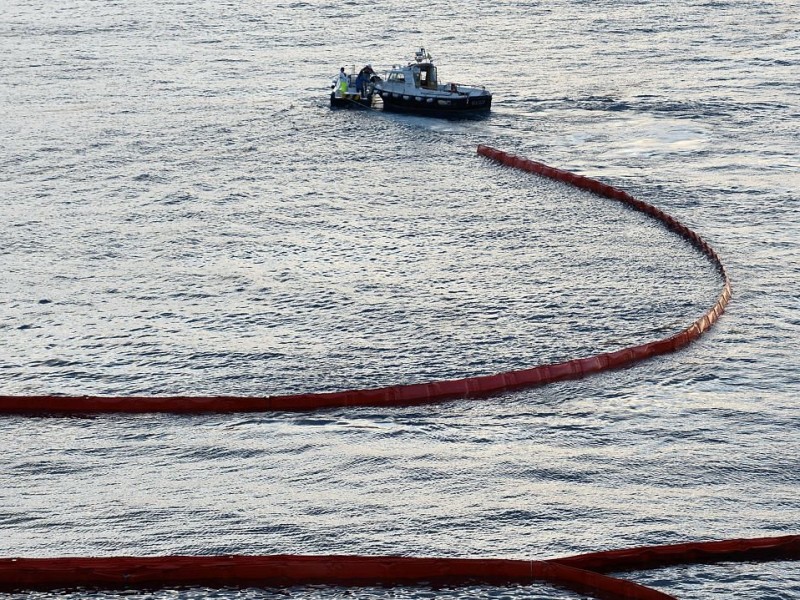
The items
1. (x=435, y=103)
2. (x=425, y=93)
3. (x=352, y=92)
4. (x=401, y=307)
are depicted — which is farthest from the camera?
(x=352, y=92)

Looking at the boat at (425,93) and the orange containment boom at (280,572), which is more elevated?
the boat at (425,93)

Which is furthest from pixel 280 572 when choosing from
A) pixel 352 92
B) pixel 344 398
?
pixel 352 92

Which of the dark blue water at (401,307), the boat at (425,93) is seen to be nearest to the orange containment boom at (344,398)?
the dark blue water at (401,307)

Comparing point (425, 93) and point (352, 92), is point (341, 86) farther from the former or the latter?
point (425, 93)

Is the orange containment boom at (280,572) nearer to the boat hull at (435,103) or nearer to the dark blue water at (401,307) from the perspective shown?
the dark blue water at (401,307)

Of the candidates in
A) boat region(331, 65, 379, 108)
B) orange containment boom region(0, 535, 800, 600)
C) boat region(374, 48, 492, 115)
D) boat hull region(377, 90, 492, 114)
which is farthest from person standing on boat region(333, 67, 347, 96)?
orange containment boom region(0, 535, 800, 600)

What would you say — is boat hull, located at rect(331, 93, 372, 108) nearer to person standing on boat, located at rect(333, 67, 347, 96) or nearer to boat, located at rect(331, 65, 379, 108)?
boat, located at rect(331, 65, 379, 108)

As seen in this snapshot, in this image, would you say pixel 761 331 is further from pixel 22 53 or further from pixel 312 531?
pixel 22 53
